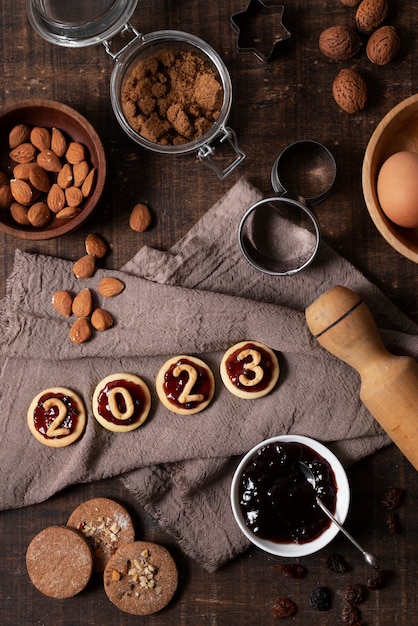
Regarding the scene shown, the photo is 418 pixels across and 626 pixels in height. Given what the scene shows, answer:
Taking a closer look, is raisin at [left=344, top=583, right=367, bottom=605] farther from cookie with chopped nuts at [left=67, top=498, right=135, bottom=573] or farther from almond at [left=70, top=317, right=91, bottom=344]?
almond at [left=70, top=317, right=91, bottom=344]

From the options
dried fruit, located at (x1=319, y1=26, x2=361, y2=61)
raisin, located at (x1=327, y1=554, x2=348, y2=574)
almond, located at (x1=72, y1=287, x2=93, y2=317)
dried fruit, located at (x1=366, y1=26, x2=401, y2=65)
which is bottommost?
raisin, located at (x1=327, y1=554, x2=348, y2=574)

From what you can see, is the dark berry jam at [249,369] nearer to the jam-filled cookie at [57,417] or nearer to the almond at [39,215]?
the jam-filled cookie at [57,417]

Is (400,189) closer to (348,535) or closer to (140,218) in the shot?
(140,218)

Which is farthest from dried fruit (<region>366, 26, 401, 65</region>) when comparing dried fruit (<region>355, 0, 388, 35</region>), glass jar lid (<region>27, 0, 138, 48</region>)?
glass jar lid (<region>27, 0, 138, 48</region>)

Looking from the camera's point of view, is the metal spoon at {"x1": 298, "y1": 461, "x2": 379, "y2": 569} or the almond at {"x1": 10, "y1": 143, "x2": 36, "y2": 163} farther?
the almond at {"x1": 10, "y1": 143, "x2": 36, "y2": 163}

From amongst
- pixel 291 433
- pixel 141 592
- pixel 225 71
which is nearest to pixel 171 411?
pixel 291 433

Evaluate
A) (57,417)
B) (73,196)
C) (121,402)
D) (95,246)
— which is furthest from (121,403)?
(73,196)
